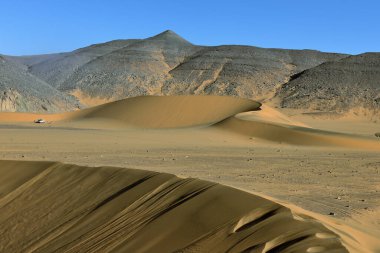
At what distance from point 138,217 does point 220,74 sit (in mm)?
84870

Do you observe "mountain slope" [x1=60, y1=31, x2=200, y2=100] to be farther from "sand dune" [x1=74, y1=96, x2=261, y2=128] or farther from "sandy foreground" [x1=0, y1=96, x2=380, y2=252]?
"sandy foreground" [x1=0, y1=96, x2=380, y2=252]

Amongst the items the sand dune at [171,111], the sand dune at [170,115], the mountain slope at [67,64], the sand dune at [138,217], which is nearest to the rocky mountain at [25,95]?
the sand dune at [170,115]

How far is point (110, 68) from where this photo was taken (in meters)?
98.8

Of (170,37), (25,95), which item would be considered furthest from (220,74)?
(25,95)

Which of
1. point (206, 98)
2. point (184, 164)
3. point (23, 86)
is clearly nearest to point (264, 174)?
point (184, 164)

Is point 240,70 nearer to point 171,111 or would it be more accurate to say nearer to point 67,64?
point 67,64

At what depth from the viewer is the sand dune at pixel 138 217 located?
18.9 ft

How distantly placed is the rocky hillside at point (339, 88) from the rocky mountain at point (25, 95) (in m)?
28.3

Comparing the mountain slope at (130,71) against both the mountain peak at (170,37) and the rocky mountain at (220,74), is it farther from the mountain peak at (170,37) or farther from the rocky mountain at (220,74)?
the mountain peak at (170,37)

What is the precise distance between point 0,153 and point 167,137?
9933mm

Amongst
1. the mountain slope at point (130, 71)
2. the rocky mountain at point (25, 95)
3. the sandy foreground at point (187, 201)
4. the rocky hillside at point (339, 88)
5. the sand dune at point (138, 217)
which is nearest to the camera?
the sand dune at point (138, 217)

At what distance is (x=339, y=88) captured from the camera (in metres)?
73.4

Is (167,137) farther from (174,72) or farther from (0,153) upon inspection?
(174,72)

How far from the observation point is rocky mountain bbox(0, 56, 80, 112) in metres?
47.6
